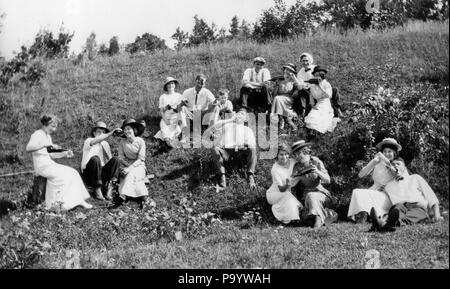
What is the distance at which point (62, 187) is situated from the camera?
10023mm

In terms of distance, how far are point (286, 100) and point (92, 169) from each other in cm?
406

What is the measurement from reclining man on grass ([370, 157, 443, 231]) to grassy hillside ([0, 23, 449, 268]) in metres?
0.25

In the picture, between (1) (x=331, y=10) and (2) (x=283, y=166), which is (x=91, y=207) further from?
(1) (x=331, y=10)

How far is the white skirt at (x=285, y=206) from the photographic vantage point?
8.76 m

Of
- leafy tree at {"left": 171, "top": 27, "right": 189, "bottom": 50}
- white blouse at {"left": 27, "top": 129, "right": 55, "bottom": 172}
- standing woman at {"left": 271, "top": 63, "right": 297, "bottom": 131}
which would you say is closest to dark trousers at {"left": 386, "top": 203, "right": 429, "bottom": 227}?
standing woman at {"left": 271, "top": 63, "right": 297, "bottom": 131}

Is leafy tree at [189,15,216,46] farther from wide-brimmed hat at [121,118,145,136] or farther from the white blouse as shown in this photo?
the white blouse

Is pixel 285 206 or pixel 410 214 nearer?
pixel 410 214

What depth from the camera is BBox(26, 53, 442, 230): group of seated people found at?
28.4 feet

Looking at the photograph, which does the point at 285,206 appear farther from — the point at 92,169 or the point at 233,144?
the point at 92,169

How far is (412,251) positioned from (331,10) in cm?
1203

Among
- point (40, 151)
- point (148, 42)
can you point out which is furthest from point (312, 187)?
A: point (148, 42)

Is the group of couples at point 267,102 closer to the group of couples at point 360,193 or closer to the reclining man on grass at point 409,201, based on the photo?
the group of couples at point 360,193
